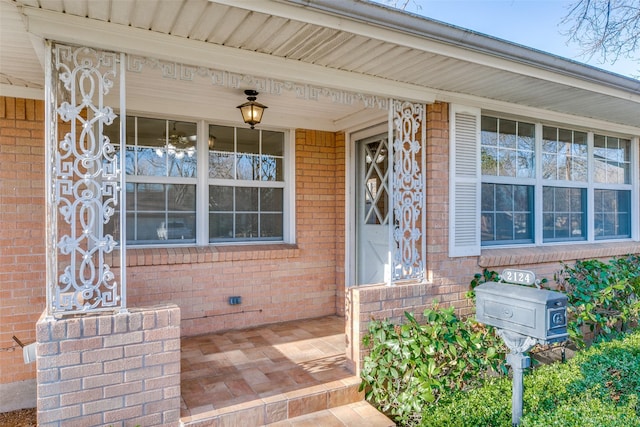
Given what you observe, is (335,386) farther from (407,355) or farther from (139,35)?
(139,35)

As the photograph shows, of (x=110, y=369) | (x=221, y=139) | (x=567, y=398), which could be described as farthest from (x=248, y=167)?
(x=567, y=398)

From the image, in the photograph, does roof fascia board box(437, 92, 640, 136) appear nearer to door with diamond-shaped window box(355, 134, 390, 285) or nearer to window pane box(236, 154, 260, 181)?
door with diamond-shaped window box(355, 134, 390, 285)

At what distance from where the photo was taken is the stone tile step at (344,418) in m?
3.17

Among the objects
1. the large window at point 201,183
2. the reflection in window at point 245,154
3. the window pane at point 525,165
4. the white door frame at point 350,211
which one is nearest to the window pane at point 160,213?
the large window at point 201,183

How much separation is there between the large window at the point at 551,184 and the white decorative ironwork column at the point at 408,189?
1081 mm

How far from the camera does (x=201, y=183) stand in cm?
493

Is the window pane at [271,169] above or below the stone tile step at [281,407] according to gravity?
above

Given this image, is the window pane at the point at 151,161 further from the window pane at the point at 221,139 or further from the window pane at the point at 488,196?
the window pane at the point at 488,196

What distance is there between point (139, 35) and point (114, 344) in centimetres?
210

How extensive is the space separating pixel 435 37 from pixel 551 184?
3.42 metres

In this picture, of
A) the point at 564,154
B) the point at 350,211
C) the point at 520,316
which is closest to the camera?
the point at 520,316

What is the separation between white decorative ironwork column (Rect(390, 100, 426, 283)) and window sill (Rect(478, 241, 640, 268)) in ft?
2.95

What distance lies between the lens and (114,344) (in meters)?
2.75

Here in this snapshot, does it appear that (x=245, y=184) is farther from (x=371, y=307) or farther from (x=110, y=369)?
(x=110, y=369)
